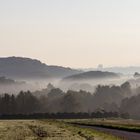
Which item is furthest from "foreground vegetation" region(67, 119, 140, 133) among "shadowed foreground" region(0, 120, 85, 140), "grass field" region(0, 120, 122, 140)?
"shadowed foreground" region(0, 120, 85, 140)

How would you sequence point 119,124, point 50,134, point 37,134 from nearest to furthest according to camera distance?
point 50,134
point 37,134
point 119,124

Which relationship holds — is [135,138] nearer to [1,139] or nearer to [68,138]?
[68,138]

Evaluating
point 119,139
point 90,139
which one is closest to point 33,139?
point 90,139

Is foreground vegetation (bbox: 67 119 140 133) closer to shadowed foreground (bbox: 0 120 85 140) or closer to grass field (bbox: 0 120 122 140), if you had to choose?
grass field (bbox: 0 120 122 140)

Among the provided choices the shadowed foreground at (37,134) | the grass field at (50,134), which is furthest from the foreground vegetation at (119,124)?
the shadowed foreground at (37,134)

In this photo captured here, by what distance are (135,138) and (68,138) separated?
946 centimetres

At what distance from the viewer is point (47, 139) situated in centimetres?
5922

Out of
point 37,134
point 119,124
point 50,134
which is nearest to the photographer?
point 50,134

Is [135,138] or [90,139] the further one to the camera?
[135,138]

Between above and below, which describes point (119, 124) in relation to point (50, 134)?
above

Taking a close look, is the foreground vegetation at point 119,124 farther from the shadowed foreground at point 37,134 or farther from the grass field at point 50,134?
the shadowed foreground at point 37,134

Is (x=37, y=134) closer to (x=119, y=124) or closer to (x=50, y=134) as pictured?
(x=50, y=134)

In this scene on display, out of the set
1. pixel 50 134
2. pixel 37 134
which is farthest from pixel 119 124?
pixel 37 134

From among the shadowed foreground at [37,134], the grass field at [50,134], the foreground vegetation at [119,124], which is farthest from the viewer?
the foreground vegetation at [119,124]
